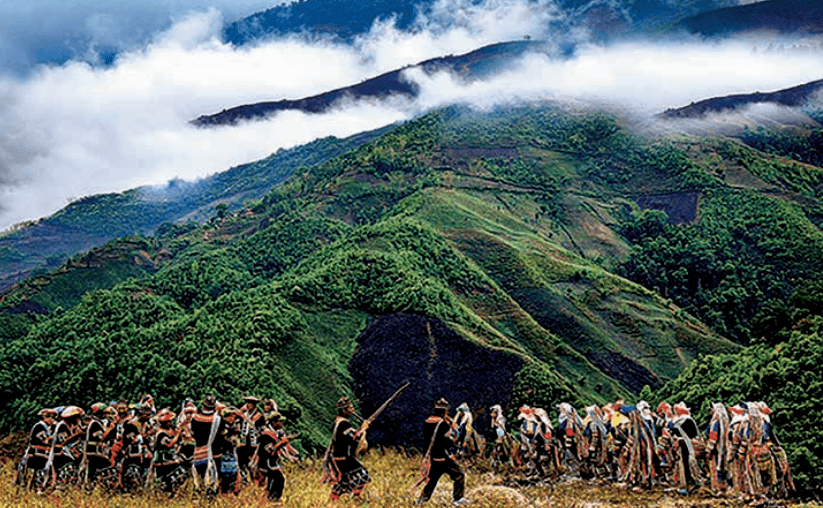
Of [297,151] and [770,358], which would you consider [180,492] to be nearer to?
[770,358]

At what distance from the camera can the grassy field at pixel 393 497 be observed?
42.9 feet

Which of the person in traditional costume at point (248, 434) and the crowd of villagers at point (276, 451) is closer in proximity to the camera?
the crowd of villagers at point (276, 451)

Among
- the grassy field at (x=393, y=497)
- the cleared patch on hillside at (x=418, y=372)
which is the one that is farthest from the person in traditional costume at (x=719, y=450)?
the cleared patch on hillside at (x=418, y=372)

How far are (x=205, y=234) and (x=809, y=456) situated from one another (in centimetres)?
9539

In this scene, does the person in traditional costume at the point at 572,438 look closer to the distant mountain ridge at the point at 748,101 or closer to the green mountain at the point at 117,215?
the distant mountain ridge at the point at 748,101

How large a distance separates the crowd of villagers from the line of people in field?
0.09 feet

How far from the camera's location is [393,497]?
14.9 m

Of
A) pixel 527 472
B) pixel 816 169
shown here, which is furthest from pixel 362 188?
pixel 527 472

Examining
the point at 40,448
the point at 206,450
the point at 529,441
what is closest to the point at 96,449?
the point at 40,448

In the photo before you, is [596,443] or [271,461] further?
[596,443]

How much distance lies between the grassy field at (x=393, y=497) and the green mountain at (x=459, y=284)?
5399 mm

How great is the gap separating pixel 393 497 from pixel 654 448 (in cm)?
658

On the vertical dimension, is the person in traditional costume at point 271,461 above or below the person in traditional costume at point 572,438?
above

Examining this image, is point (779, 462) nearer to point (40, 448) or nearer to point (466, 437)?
point (466, 437)
